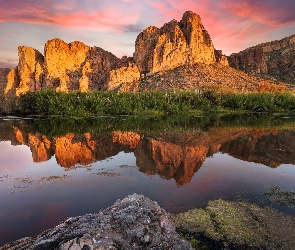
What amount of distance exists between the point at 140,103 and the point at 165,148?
81.7 feet

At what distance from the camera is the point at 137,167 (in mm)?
11398

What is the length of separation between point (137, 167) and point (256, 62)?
522ft

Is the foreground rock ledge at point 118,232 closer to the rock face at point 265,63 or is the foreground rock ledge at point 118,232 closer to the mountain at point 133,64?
the mountain at point 133,64

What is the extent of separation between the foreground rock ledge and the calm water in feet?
7.68

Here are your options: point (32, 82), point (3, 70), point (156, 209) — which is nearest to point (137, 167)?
point (156, 209)

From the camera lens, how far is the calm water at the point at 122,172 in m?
7.17

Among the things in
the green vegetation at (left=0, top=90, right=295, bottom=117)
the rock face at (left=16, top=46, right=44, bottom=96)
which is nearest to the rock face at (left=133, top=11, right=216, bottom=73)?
the rock face at (left=16, top=46, right=44, bottom=96)

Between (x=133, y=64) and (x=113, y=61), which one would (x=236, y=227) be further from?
(x=113, y=61)

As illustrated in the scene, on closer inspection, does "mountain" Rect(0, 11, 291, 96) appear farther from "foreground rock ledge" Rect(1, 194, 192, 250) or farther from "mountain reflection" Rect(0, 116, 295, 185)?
"foreground rock ledge" Rect(1, 194, 192, 250)

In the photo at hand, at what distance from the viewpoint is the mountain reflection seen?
464 inches

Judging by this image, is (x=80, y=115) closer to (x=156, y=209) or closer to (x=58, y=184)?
(x=58, y=184)

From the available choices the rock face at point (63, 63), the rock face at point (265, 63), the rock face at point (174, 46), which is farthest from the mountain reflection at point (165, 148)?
the rock face at point (63, 63)

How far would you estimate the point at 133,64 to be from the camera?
145625mm

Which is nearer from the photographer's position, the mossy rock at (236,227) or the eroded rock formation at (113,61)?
the mossy rock at (236,227)
